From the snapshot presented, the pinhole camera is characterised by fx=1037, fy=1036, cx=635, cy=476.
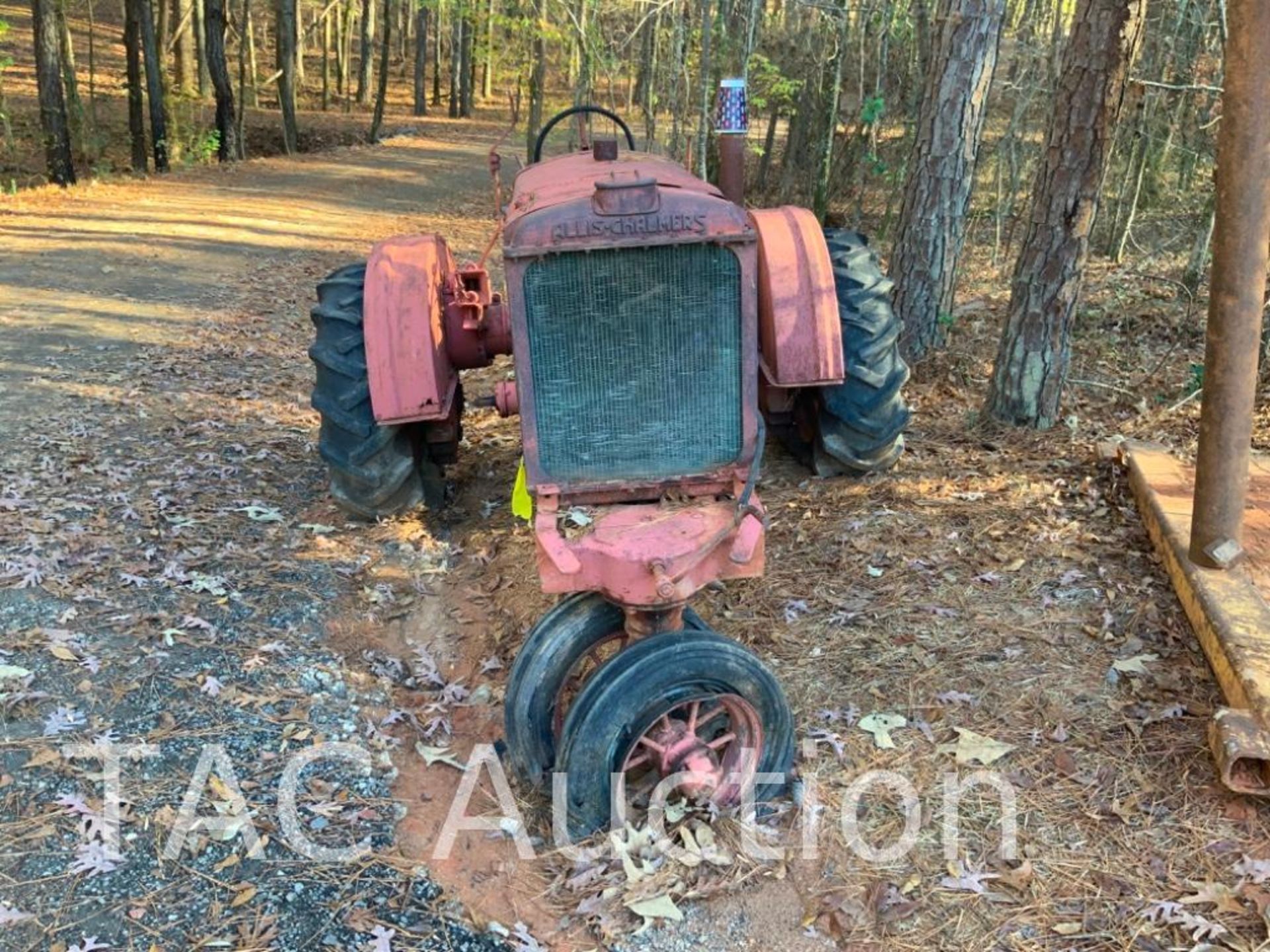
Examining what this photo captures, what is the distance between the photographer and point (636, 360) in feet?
11.6

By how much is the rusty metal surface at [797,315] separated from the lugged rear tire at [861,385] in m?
0.37

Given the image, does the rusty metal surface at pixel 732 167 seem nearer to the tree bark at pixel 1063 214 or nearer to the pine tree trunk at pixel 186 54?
the tree bark at pixel 1063 214

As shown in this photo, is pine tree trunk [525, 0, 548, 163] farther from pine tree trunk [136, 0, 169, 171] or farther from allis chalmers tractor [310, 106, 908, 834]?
allis chalmers tractor [310, 106, 908, 834]

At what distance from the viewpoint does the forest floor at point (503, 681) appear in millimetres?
2951

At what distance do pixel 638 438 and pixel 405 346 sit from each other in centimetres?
136

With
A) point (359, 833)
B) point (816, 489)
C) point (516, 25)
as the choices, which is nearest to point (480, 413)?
point (816, 489)

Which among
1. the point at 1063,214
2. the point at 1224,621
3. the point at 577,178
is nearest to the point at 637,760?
the point at 1224,621

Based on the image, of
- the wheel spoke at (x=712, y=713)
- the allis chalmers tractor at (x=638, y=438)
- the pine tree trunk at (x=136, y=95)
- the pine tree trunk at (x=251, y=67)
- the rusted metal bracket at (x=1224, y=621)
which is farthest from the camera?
the pine tree trunk at (x=251, y=67)

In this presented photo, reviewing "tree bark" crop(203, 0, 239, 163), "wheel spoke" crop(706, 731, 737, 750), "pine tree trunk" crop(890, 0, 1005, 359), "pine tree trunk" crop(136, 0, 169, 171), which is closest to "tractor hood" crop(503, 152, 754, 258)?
"wheel spoke" crop(706, 731, 737, 750)

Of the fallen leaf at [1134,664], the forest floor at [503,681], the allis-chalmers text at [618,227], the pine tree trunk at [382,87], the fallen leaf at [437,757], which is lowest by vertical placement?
the fallen leaf at [437,757]

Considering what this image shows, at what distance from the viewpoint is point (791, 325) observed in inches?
173

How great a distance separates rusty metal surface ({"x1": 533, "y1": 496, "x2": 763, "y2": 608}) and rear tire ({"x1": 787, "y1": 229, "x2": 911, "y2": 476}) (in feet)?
5.44

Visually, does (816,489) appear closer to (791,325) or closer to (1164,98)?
(791,325)

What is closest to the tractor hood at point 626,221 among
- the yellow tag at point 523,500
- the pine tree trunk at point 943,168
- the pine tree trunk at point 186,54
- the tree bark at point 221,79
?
the yellow tag at point 523,500
